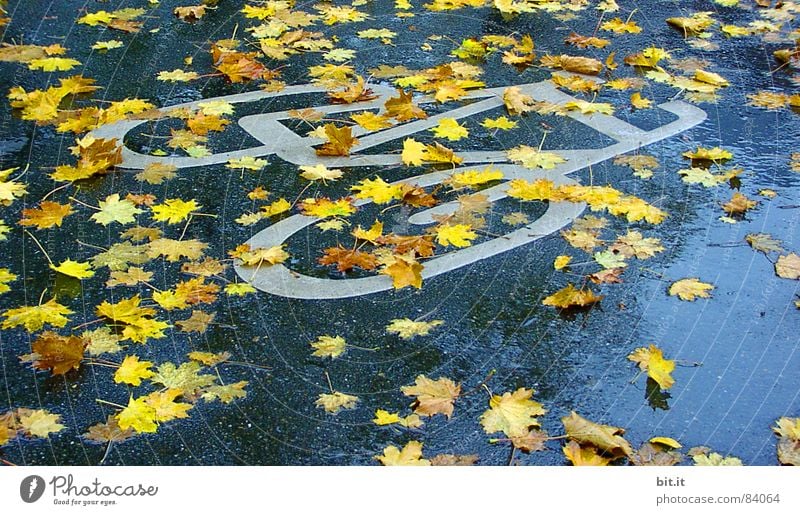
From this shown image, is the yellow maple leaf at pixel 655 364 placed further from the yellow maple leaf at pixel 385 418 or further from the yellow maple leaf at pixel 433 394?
the yellow maple leaf at pixel 385 418

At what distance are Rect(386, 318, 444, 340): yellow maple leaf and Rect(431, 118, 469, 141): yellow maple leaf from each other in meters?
1.69

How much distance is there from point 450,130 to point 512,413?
2.27 metres

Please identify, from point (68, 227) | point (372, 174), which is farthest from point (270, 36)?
point (68, 227)

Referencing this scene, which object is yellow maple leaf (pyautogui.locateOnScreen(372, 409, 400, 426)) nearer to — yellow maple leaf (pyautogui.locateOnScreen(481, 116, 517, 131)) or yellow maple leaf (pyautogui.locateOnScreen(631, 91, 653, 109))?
yellow maple leaf (pyautogui.locateOnScreen(481, 116, 517, 131))

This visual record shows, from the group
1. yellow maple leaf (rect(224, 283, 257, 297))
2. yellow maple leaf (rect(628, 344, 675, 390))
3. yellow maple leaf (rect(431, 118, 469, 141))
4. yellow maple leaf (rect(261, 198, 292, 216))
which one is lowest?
yellow maple leaf (rect(628, 344, 675, 390))

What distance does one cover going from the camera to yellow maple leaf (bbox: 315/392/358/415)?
3.02m

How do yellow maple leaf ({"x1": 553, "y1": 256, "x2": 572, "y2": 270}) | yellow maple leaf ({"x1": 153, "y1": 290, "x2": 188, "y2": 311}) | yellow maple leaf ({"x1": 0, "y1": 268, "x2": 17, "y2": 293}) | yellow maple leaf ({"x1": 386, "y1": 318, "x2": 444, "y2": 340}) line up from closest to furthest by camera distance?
yellow maple leaf ({"x1": 386, "y1": 318, "x2": 444, "y2": 340})
yellow maple leaf ({"x1": 153, "y1": 290, "x2": 188, "y2": 311})
yellow maple leaf ({"x1": 0, "y1": 268, "x2": 17, "y2": 293})
yellow maple leaf ({"x1": 553, "y1": 256, "x2": 572, "y2": 270})

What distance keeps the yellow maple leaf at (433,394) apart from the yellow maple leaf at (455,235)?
0.92 m

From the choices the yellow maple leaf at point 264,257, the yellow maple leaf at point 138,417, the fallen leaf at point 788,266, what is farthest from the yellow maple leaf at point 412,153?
the yellow maple leaf at point 138,417

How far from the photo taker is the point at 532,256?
3.83 metres

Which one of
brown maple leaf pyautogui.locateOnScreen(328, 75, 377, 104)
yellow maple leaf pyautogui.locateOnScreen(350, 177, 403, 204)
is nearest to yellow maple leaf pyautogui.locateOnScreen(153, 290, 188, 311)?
yellow maple leaf pyautogui.locateOnScreen(350, 177, 403, 204)

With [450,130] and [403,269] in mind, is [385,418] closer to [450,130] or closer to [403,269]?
[403,269]

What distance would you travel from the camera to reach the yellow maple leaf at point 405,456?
2.80m

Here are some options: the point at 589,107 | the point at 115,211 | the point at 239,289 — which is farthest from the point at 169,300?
the point at 589,107
